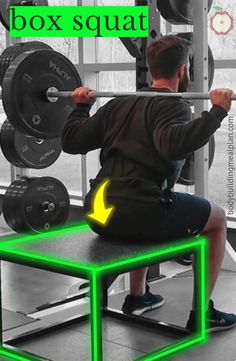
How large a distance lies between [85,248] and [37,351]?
0.46 meters

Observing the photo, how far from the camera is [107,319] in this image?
261 cm

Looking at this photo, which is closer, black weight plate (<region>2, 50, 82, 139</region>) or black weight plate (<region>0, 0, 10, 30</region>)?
black weight plate (<region>2, 50, 82, 139</region>)

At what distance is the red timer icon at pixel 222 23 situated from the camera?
3.83m

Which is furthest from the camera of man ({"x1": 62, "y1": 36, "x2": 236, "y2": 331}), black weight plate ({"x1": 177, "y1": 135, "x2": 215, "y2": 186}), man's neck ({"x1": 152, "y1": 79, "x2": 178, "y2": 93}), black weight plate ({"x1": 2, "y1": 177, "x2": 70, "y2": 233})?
black weight plate ({"x1": 177, "y1": 135, "x2": 215, "y2": 186})

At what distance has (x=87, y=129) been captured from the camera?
222 centimetres

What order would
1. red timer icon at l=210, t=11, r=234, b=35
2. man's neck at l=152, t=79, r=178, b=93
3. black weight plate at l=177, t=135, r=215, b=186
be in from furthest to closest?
red timer icon at l=210, t=11, r=234, b=35, black weight plate at l=177, t=135, r=215, b=186, man's neck at l=152, t=79, r=178, b=93

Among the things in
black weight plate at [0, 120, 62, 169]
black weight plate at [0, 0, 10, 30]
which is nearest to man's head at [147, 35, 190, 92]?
black weight plate at [0, 120, 62, 169]

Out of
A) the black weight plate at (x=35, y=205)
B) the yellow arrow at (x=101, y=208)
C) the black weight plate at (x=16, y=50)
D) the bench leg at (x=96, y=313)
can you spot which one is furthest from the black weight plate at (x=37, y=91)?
the bench leg at (x=96, y=313)

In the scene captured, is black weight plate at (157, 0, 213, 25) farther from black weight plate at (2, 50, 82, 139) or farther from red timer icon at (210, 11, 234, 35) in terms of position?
red timer icon at (210, 11, 234, 35)

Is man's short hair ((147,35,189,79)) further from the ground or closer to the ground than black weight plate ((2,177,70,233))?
further from the ground

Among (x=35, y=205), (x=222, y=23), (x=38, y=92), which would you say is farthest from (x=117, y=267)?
(x=222, y=23)

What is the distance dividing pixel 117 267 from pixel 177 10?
1525mm

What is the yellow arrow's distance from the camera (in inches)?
84.4

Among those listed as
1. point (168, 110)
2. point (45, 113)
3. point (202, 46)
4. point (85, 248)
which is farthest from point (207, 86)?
point (85, 248)
